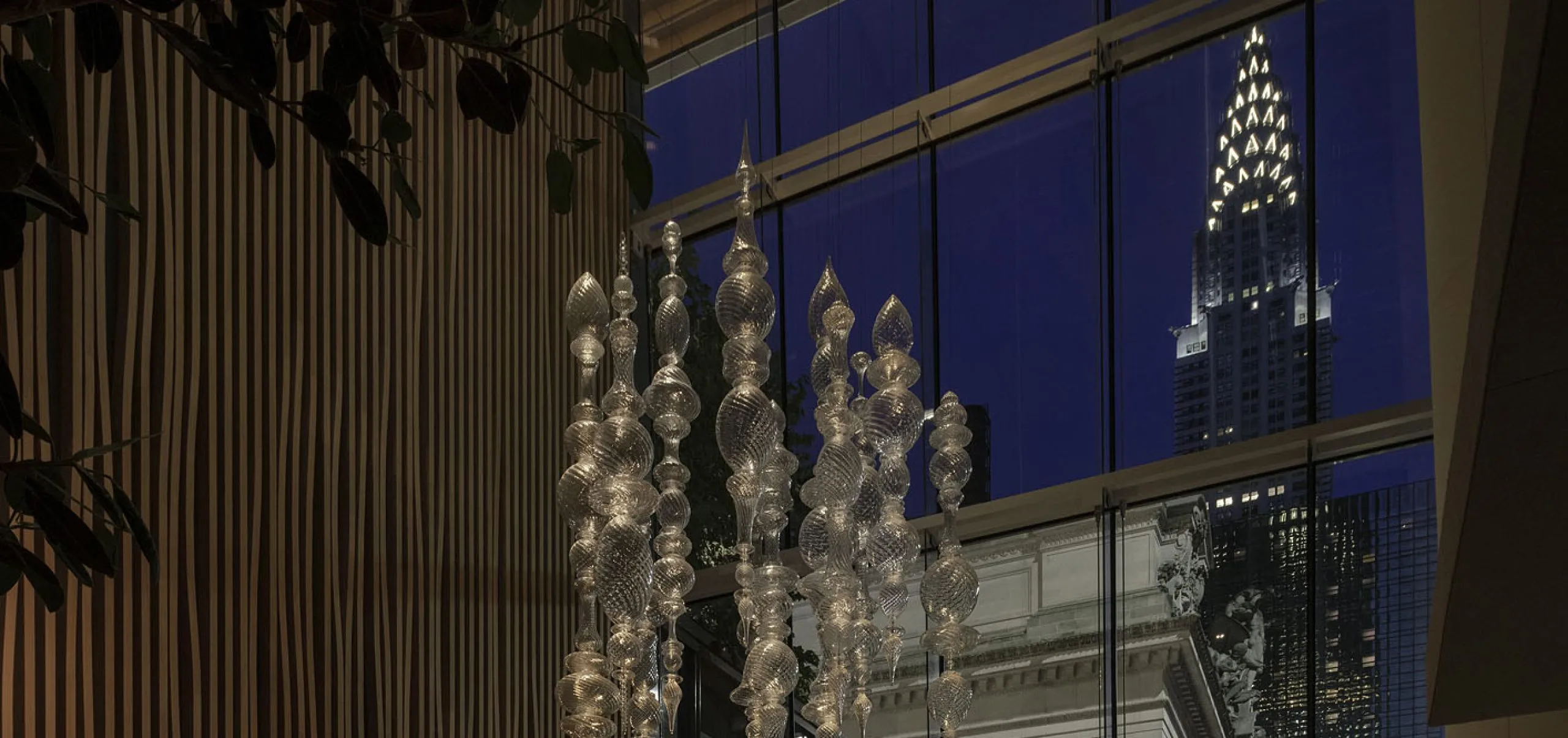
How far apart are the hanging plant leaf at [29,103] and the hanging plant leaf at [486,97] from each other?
306 millimetres

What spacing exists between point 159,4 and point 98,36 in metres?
0.15

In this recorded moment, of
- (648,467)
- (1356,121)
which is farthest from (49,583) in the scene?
(1356,121)

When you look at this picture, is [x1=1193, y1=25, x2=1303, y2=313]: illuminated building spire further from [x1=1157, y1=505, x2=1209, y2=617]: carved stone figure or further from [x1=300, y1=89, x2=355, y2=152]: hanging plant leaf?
[x1=300, y1=89, x2=355, y2=152]: hanging plant leaf

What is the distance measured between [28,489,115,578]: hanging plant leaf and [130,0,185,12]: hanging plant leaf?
15.0 inches

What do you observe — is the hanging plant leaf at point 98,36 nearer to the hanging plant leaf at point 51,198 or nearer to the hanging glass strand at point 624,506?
the hanging plant leaf at point 51,198

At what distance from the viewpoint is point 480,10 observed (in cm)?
131

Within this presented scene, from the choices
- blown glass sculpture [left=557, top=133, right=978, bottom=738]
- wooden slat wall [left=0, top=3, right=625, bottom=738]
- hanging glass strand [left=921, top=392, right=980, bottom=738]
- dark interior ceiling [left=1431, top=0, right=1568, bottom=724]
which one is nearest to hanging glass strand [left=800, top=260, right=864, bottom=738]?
blown glass sculpture [left=557, top=133, right=978, bottom=738]

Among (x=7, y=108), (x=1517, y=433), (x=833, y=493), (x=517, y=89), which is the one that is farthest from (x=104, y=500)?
(x=833, y=493)

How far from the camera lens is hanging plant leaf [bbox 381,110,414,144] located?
1.45m

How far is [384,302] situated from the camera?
8.55 meters

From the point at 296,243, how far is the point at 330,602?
1.68m

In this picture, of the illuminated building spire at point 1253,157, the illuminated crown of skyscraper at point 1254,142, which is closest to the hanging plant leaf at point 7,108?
the illuminated building spire at point 1253,157

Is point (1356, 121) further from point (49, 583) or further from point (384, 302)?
point (49, 583)

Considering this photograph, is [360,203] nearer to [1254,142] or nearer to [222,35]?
[222,35]
